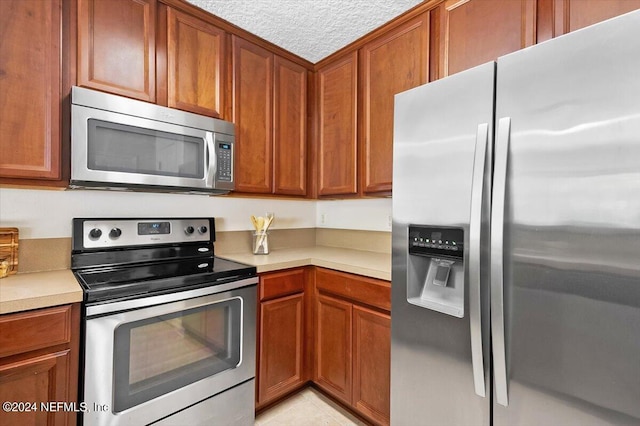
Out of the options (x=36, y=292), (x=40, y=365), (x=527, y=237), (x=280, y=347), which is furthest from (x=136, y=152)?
(x=527, y=237)

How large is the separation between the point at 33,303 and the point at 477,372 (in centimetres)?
159

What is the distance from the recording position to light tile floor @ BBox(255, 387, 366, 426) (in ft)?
5.95

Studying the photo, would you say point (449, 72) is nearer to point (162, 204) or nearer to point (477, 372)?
point (477, 372)

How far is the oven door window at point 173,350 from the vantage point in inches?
51.6

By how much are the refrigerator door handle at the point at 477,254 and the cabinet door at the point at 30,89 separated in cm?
179

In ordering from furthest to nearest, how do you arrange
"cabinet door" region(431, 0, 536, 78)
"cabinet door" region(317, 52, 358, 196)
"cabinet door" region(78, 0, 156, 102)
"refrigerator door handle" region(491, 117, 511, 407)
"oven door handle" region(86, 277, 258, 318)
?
1. "cabinet door" region(317, 52, 358, 196)
2. "cabinet door" region(78, 0, 156, 102)
3. "cabinet door" region(431, 0, 536, 78)
4. "oven door handle" region(86, 277, 258, 318)
5. "refrigerator door handle" region(491, 117, 511, 407)

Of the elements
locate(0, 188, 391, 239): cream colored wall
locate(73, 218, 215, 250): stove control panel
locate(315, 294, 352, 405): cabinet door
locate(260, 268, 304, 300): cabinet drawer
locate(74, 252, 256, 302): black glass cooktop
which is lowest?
locate(315, 294, 352, 405): cabinet door

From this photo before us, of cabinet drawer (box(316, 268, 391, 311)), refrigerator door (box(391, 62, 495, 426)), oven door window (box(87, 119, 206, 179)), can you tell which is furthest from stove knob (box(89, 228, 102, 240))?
refrigerator door (box(391, 62, 495, 426))

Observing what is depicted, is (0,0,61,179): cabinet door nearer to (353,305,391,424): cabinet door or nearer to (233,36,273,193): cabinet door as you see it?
(233,36,273,193): cabinet door

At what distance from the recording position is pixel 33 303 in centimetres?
112

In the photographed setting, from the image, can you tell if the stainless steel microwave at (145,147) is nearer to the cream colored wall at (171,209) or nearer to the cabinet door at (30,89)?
the cabinet door at (30,89)

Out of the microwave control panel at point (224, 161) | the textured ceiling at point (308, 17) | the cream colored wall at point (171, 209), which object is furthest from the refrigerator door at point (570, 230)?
the microwave control panel at point (224, 161)

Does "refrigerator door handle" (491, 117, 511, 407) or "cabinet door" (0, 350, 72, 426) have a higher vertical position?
"refrigerator door handle" (491, 117, 511, 407)

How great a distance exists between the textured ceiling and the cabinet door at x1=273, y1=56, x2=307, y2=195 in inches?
8.1
